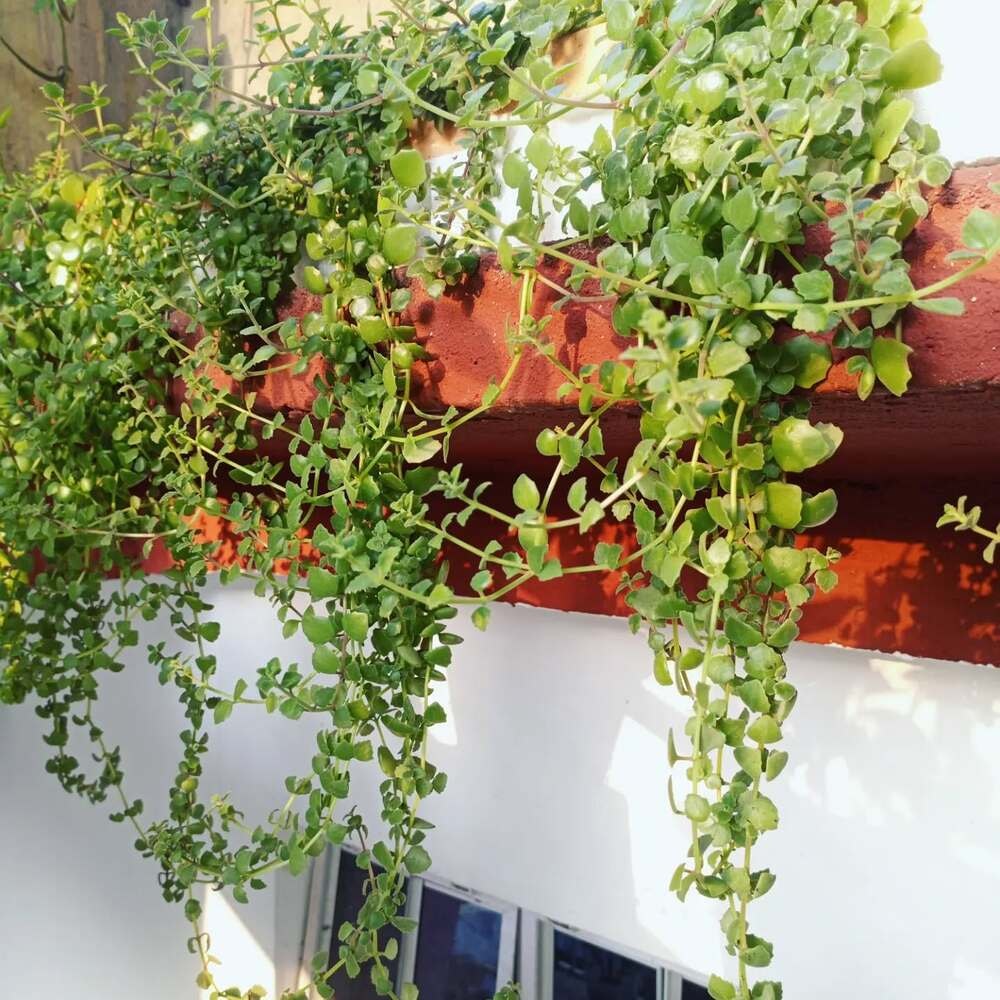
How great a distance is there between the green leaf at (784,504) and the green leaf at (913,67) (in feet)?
0.70

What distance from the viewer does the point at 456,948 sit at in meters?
1.30

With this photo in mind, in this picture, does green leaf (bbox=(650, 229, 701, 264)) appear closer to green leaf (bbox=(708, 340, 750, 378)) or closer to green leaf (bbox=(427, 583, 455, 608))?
green leaf (bbox=(708, 340, 750, 378))

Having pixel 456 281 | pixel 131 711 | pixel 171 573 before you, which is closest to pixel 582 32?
pixel 456 281

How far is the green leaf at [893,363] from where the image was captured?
1.37 ft

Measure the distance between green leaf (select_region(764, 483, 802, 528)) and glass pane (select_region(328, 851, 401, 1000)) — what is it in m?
1.15

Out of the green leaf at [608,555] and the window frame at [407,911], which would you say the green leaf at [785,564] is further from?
the window frame at [407,911]

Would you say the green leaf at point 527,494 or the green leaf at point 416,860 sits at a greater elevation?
the green leaf at point 527,494

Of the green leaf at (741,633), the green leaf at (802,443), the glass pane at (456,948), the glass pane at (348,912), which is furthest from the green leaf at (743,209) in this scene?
the glass pane at (348,912)

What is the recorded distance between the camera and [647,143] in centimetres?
49

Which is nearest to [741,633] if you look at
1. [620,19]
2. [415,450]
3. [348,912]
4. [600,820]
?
[415,450]

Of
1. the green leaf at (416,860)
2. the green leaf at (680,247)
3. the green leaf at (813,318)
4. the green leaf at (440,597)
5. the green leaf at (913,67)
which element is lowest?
the green leaf at (416,860)

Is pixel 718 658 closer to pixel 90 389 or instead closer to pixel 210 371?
pixel 210 371

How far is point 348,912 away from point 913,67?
4.92 feet

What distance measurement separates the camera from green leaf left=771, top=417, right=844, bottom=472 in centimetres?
43
